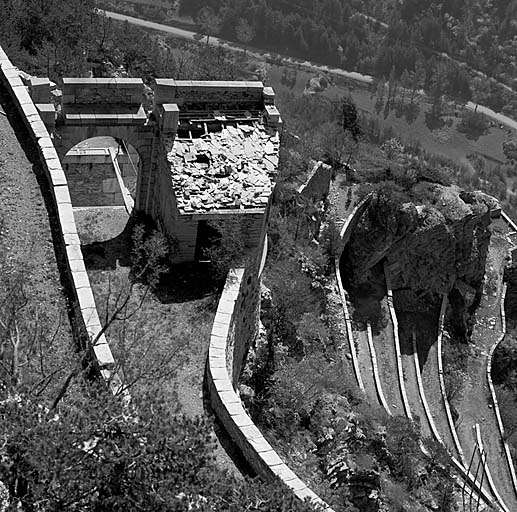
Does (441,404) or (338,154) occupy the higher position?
(338,154)

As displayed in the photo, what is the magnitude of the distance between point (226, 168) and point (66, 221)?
327 inches

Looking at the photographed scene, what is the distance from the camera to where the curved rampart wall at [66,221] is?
71.4ft

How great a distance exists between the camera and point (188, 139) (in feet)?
107

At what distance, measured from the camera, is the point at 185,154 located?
106 feet

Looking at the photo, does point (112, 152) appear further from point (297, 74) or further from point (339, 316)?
point (297, 74)

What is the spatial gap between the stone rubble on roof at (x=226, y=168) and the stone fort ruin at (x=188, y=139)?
0.12 ft

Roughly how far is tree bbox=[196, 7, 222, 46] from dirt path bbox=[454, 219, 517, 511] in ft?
350

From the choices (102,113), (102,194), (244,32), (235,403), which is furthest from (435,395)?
(244,32)

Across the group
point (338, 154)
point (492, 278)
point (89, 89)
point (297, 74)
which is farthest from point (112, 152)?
point (297, 74)

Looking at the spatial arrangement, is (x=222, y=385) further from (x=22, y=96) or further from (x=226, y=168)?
(x=22, y=96)

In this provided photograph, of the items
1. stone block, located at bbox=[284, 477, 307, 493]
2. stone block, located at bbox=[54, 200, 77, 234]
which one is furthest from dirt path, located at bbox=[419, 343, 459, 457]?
stone block, located at bbox=[54, 200, 77, 234]

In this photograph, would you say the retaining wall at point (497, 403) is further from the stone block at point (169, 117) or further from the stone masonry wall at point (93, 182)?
the stone block at point (169, 117)

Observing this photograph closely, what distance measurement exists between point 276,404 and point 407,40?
505 ft

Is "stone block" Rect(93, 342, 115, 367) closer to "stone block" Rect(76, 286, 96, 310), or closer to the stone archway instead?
"stone block" Rect(76, 286, 96, 310)
